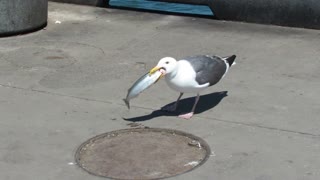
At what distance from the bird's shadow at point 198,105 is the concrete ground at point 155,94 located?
0.06 ft

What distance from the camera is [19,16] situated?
8.80 m

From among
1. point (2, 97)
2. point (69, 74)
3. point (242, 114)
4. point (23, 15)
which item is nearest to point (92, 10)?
point (23, 15)

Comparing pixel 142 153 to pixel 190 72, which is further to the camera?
pixel 190 72

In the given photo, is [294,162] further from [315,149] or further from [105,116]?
[105,116]

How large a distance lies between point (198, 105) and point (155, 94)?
20.8 inches

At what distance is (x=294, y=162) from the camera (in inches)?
198

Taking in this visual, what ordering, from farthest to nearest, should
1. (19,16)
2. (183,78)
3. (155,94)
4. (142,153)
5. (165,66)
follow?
1. (19,16)
2. (155,94)
3. (183,78)
4. (165,66)
5. (142,153)

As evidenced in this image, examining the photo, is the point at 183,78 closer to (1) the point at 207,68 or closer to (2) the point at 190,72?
(2) the point at 190,72

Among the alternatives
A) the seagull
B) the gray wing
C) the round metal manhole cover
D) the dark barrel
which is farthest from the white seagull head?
the dark barrel

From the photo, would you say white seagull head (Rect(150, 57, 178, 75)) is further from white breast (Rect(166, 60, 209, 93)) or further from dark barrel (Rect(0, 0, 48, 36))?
dark barrel (Rect(0, 0, 48, 36))

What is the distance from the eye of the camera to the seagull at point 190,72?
5574 mm

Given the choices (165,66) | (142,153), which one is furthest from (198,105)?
(142,153)

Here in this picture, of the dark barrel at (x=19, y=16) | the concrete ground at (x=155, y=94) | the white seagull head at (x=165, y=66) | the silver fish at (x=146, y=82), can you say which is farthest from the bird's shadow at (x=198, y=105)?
the dark barrel at (x=19, y=16)

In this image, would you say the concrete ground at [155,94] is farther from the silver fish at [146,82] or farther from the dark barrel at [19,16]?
the silver fish at [146,82]
